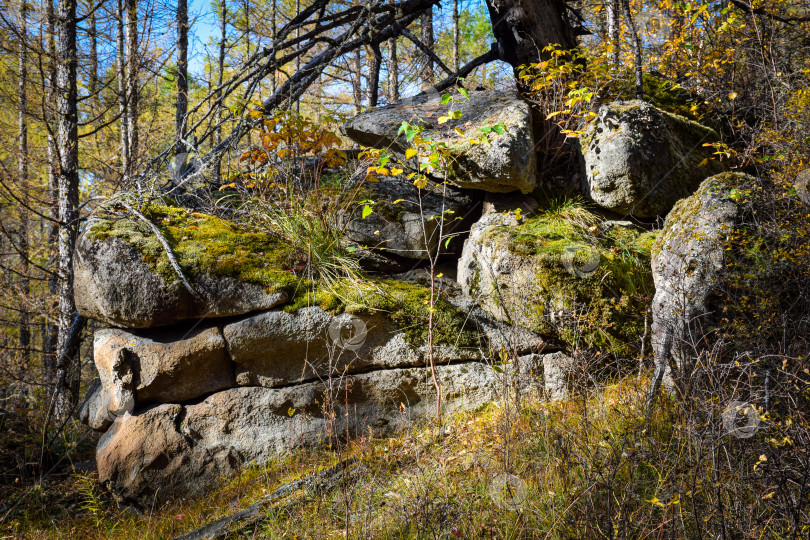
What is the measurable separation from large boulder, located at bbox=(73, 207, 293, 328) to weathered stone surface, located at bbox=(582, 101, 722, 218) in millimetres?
3296

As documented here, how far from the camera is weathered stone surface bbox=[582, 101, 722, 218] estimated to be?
476 cm

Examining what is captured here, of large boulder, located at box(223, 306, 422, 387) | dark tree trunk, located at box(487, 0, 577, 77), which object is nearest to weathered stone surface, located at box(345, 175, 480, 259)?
large boulder, located at box(223, 306, 422, 387)

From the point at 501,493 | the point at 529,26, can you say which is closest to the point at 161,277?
the point at 501,493

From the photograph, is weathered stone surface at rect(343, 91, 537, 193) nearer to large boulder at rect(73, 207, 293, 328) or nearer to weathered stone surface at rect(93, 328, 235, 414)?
large boulder at rect(73, 207, 293, 328)

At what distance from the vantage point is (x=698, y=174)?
509 cm

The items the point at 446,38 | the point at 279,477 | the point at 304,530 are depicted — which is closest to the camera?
the point at 304,530

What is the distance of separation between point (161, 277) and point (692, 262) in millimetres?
4179

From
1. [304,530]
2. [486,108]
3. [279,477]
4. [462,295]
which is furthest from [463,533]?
[486,108]

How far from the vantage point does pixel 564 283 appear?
4.07m

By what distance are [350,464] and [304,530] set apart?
2.60ft

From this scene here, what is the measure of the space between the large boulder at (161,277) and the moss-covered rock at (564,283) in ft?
6.17

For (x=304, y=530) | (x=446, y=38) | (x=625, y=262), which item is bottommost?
(x=304, y=530)

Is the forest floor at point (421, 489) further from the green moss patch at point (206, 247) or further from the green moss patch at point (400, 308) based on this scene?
the green moss patch at point (206, 247)

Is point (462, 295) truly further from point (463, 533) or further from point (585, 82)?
point (585, 82)
